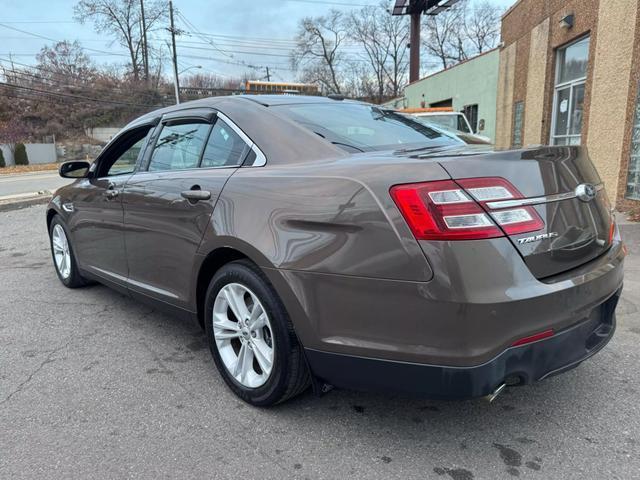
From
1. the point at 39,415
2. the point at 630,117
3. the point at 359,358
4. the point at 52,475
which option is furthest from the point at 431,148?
the point at 630,117

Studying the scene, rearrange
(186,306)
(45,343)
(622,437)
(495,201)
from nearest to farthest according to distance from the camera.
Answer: (495,201) → (622,437) → (186,306) → (45,343)

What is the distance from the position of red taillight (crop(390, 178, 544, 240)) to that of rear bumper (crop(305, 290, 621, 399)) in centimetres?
47

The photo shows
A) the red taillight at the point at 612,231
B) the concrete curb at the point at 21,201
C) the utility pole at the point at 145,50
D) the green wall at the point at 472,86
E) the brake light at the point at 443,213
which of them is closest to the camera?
the brake light at the point at 443,213

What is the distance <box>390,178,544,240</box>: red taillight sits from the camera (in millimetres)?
1867

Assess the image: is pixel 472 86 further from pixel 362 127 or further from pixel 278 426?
pixel 278 426

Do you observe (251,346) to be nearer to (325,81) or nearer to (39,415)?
(39,415)

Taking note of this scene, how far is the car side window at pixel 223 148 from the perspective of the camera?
2.77 meters

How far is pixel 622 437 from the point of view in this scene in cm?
229

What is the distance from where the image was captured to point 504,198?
6.40ft

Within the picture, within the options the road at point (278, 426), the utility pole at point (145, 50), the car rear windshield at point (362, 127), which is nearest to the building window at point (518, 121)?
the road at point (278, 426)

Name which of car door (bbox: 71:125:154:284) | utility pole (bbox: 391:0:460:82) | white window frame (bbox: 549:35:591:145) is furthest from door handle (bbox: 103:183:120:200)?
utility pole (bbox: 391:0:460:82)

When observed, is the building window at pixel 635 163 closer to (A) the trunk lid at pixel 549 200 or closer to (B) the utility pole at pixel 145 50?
(A) the trunk lid at pixel 549 200

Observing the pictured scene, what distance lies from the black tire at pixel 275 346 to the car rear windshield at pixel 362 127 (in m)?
0.80

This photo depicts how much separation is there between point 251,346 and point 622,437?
1.81 meters
